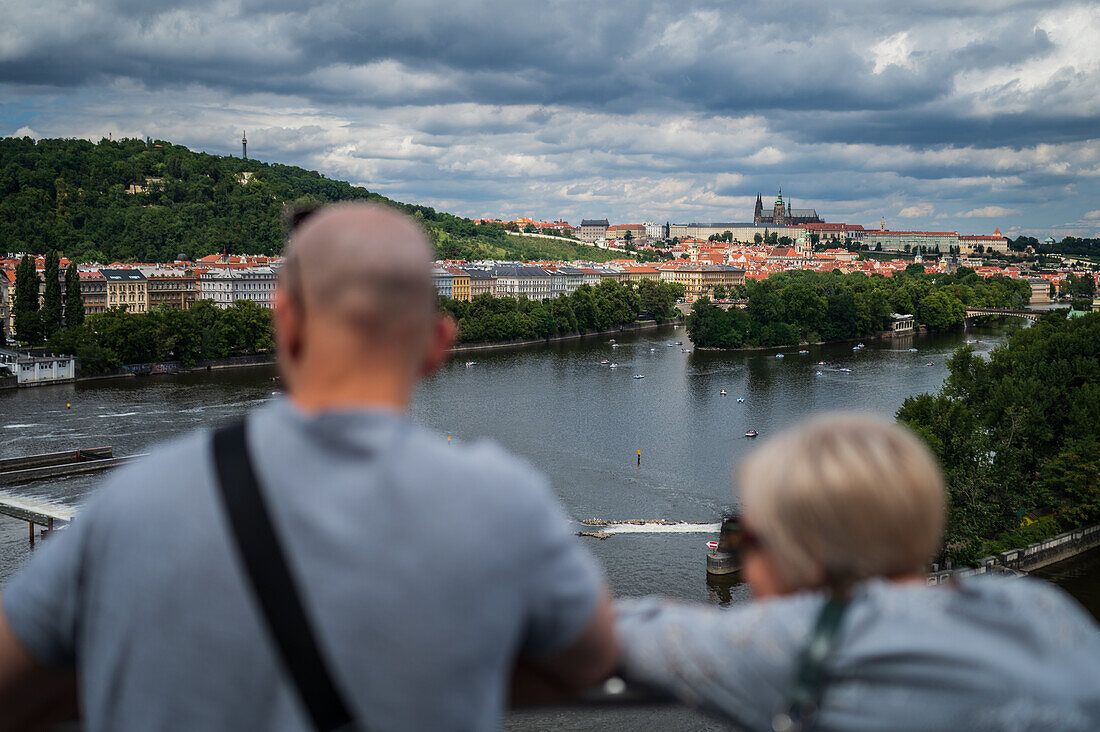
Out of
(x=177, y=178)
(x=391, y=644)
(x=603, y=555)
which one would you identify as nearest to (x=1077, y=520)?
(x=603, y=555)

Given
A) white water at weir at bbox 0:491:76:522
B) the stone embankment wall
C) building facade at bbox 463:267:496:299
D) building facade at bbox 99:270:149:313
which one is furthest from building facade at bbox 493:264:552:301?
the stone embankment wall

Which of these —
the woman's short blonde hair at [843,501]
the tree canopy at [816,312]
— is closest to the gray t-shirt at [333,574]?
the woman's short blonde hair at [843,501]

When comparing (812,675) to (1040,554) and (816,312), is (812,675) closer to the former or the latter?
(1040,554)

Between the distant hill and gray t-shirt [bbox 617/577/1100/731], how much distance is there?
153ft

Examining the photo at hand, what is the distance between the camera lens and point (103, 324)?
2959 cm

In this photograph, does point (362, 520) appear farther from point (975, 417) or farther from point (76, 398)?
point (76, 398)

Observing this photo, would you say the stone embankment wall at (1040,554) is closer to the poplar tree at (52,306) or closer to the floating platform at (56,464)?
the floating platform at (56,464)

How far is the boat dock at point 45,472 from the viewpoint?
1334 cm

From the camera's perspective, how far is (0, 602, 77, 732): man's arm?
681mm

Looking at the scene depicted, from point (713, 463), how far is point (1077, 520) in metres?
6.46

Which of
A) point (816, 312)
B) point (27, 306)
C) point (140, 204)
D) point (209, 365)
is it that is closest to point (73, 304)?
point (27, 306)

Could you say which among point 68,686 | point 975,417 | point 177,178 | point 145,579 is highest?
point 177,178

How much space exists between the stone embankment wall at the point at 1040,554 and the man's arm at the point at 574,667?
11.0 metres

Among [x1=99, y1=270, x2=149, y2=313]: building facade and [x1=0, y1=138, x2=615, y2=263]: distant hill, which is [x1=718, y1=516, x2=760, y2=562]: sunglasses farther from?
[x1=0, y1=138, x2=615, y2=263]: distant hill
